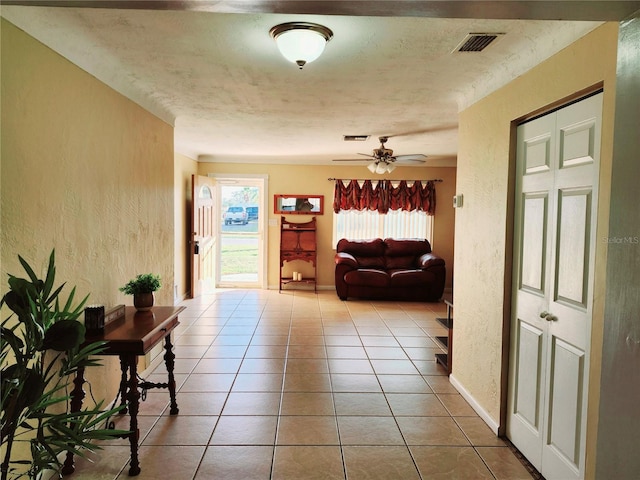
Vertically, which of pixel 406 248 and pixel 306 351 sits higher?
pixel 406 248

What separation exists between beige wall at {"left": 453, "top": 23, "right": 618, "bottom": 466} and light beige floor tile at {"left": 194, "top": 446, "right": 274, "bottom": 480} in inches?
59.4

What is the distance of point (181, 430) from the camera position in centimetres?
279

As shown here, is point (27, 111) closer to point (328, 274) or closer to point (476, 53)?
point (476, 53)

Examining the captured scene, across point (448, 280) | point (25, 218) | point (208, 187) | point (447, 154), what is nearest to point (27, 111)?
point (25, 218)

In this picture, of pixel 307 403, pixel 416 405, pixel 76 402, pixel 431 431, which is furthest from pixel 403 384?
pixel 76 402

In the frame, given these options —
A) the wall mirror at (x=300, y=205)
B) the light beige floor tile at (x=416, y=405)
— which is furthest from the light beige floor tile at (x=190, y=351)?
the wall mirror at (x=300, y=205)

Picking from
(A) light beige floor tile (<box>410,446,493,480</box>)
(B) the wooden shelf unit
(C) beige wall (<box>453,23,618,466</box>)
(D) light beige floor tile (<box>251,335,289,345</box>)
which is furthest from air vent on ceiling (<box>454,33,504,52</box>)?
(B) the wooden shelf unit

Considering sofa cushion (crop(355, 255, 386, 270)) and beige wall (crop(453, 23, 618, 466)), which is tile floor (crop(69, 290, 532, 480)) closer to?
beige wall (crop(453, 23, 618, 466))

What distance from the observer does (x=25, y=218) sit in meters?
1.99

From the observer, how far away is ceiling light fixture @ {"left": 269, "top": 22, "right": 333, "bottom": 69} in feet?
6.90

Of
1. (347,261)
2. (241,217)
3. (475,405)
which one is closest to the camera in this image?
(475,405)

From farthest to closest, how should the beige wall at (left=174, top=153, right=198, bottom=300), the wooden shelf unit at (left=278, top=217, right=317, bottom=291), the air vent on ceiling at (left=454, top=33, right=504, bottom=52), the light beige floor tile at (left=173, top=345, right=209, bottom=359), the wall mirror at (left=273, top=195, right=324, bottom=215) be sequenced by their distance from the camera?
the wall mirror at (left=273, top=195, right=324, bottom=215)
the wooden shelf unit at (left=278, top=217, right=317, bottom=291)
the beige wall at (left=174, top=153, right=198, bottom=300)
the light beige floor tile at (left=173, top=345, right=209, bottom=359)
the air vent on ceiling at (left=454, top=33, right=504, bottom=52)

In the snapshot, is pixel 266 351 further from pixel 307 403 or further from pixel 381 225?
pixel 381 225

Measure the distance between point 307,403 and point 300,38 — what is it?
2.44 meters
